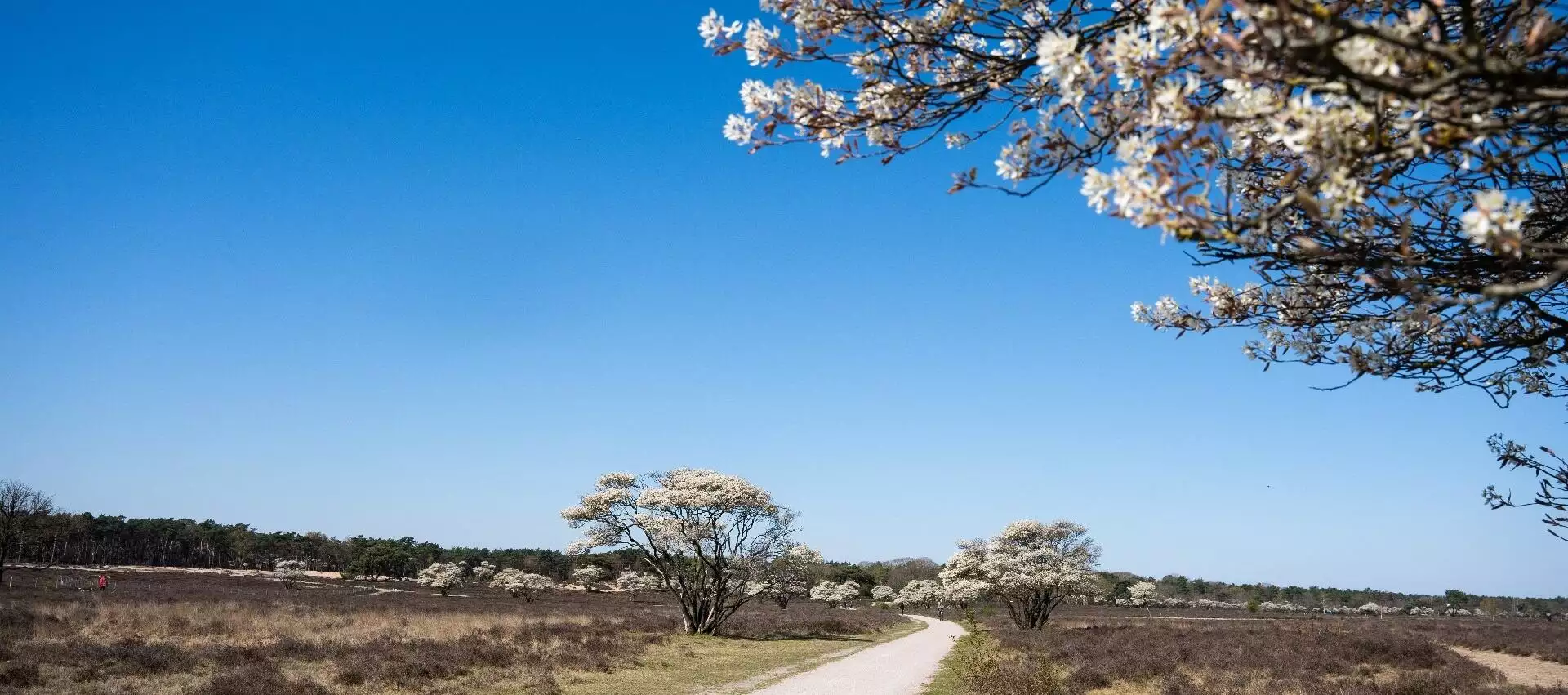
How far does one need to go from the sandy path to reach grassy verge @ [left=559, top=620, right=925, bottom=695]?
20.0 m

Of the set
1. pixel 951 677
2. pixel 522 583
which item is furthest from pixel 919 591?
pixel 951 677

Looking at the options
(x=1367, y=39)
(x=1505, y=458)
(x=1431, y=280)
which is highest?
(x=1367, y=39)

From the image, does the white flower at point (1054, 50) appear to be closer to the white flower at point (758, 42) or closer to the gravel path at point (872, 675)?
the white flower at point (758, 42)

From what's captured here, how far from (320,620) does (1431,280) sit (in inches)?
1317

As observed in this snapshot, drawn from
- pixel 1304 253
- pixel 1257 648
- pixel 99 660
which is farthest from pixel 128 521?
pixel 1304 253

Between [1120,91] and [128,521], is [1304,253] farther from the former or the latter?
[128,521]

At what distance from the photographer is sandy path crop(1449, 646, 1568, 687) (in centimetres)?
2322

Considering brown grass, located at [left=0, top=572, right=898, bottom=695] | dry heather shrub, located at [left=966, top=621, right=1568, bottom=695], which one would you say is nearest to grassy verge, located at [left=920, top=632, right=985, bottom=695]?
dry heather shrub, located at [left=966, top=621, right=1568, bottom=695]

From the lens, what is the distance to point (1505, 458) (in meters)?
5.80

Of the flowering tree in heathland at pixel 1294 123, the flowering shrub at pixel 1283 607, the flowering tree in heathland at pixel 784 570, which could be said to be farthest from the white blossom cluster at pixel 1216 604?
the flowering tree in heathland at pixel 1294 123

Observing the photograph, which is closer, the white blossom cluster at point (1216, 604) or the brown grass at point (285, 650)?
the brown grass at point (285, 650)

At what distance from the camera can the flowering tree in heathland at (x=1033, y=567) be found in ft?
121

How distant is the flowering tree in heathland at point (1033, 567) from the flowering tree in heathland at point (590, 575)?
58450 millimetres

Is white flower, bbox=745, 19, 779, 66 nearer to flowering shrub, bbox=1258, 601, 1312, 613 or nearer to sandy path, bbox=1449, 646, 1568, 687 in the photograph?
sandy path, bbox=1449, 646, 1568, 687
